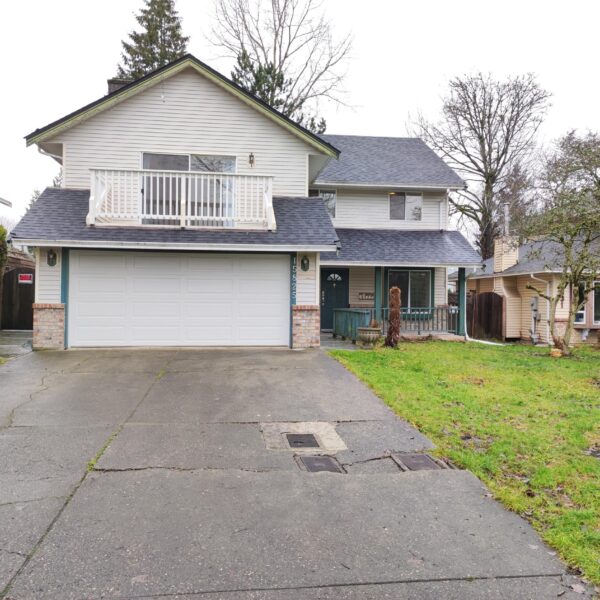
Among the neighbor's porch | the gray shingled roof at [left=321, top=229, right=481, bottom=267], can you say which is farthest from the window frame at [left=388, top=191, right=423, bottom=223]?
the neighbor's porch

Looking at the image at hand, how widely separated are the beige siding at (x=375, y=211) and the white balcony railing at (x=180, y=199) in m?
5.39

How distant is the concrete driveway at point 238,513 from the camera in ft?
8.87

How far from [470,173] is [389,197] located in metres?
13.5

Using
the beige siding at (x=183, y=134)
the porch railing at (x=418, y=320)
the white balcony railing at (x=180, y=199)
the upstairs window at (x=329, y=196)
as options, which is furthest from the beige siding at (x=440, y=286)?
the white balcony railing at (x=180, y=199)

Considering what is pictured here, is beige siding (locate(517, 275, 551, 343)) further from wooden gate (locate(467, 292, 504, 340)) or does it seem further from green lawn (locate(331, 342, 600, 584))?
green lawn (locate(331, 342, 600, 584))

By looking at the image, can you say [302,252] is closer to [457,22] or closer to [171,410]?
[171,410]

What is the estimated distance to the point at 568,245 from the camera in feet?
40.0

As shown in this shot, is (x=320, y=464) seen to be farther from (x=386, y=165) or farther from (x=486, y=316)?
(x=486, y=316)

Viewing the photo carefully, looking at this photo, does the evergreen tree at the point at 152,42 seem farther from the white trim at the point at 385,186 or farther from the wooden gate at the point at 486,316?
the wooden gate at the point at 486,316

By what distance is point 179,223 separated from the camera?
1172cm

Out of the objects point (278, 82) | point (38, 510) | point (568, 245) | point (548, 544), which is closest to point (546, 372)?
point (568, 245)

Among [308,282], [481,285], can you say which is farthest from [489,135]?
[308,282]

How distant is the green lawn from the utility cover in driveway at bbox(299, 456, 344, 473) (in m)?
1.09

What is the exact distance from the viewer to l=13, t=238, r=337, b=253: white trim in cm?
1025
